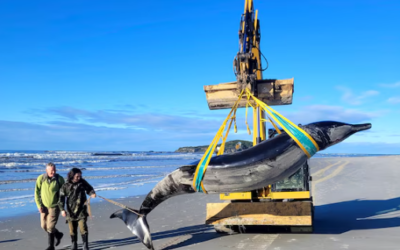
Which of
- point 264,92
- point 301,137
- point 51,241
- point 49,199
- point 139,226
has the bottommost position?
point 51,241

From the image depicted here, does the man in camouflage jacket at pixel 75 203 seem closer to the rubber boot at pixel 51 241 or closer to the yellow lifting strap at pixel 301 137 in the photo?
the rubber boot at pixel 51 241

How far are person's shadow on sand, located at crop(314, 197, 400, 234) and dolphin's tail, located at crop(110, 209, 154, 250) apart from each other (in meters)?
3.94

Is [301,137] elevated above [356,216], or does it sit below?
above

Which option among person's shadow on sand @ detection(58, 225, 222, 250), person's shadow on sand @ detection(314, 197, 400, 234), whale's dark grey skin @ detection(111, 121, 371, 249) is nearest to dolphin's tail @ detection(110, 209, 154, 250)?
person's shadow on sand @ detection(58, 225, 222, 250)

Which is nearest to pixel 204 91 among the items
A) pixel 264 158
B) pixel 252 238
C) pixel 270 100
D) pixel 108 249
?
pixel 270 100

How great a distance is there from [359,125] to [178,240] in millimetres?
4542

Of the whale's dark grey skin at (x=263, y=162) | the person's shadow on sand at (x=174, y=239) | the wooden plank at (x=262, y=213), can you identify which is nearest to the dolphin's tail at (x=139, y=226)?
the person's shadow on sand at (x=174, y=239)

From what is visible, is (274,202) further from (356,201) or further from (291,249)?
(356,201)

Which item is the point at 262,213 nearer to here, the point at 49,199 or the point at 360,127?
the point at 360,127

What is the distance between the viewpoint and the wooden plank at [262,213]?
796 centimetres

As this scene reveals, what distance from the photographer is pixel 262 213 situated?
812 cm

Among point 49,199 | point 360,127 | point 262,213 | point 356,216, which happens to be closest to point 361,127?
point 360,127

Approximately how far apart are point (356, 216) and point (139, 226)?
6586mm

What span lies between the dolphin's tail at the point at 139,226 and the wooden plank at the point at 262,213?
1.68 meters
